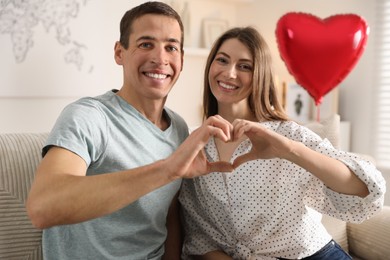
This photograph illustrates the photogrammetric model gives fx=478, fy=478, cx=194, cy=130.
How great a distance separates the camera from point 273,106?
1.75 m

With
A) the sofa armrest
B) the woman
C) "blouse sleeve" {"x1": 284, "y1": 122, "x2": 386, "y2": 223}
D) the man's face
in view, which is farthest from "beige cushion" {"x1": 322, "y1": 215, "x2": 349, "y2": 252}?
the man's face

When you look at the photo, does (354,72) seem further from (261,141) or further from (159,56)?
(261,141)

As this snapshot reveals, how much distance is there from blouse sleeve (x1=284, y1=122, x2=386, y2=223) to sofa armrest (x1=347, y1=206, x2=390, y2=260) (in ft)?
1.85

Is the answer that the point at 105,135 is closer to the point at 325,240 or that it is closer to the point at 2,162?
the point at 2,162

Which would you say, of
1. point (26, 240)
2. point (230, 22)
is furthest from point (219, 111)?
point (230, 22)

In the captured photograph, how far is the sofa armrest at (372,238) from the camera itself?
6.30 feet

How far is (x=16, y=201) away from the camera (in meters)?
1.46

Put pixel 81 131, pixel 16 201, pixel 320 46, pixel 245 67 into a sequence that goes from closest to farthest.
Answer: pixel 81 131 < pixel 16 201 < pixel 245 67 < pixel 320 46

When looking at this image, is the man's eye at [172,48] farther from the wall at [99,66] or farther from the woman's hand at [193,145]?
the wall at [99,66]

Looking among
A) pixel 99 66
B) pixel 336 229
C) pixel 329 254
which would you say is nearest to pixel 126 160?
pixel 329 254

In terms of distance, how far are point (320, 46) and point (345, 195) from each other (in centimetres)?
155

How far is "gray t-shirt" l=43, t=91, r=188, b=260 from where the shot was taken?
128 centimetres

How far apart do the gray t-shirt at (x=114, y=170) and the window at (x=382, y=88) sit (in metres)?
2.32

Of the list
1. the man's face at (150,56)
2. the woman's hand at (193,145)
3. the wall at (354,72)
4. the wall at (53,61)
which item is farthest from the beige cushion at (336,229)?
the wall at (53,61)
